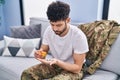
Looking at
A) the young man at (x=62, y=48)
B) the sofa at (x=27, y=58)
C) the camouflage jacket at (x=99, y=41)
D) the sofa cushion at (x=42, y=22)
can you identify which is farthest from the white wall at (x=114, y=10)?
the young man at (x=62, y=48)

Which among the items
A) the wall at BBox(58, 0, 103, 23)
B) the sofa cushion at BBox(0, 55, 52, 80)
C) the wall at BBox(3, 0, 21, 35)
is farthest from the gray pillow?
the wall at BBox(3, 0, 21, 35)

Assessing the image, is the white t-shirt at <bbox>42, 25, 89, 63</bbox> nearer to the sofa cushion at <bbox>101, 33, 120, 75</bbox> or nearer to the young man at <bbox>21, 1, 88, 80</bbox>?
the young man at <bbox>21, 1, 88, 80</bbox>

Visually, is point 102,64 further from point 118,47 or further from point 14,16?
point 14,16

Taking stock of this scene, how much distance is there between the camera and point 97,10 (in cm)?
223

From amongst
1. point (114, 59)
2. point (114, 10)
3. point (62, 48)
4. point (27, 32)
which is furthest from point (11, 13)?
point (114, 59)

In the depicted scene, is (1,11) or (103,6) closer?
(103,6)

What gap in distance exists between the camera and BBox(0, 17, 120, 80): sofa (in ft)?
5.77

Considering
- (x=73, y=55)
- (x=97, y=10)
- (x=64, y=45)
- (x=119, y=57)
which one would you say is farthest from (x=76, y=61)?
(x=97, y=10)

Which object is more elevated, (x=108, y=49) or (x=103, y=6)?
(x=103, y=6)

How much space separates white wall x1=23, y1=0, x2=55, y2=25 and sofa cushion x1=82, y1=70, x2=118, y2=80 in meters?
1.56

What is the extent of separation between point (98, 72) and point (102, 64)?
99 millimetres

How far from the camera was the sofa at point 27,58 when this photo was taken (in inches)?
69.2

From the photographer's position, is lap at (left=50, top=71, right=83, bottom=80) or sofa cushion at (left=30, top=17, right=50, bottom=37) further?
sofa cushion at (left=30, top=17, right=50, bottom=37)

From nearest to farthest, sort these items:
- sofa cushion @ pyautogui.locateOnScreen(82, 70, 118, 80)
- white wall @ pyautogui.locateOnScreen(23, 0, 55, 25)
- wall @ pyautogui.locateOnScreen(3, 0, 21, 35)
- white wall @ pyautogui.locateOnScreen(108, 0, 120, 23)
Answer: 1. sofa cushion @ pyautogui.locateOnScreen(82, 70, 118, 80)
2. white wall @ pyautogui.locateOnScreen(108, 0, 120, 23)
3. white wall @ pyautogui.locateOnScreen(23, 0, 55, 25)
4. wall @ pyautogui.locateOnScreen(3, 0, 21, 35)
